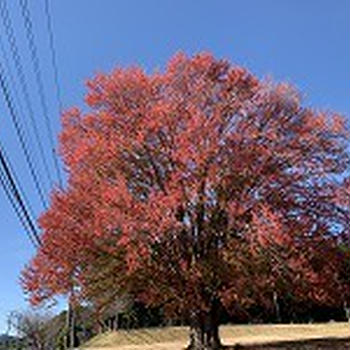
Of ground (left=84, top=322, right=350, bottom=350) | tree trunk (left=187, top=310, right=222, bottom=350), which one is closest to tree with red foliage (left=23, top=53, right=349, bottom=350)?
tree trunk (left=187, top=310, right=222, bottom=350)

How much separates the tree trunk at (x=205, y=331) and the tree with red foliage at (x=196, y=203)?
0.19ft

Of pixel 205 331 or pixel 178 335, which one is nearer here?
pixel 205 331

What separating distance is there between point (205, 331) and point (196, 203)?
5.58 meters

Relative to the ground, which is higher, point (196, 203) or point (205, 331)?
point (196, 203)

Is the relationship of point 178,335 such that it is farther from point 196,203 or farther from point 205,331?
point 196,203

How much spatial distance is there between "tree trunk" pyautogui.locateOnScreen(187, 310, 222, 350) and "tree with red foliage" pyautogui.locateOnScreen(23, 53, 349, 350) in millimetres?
59

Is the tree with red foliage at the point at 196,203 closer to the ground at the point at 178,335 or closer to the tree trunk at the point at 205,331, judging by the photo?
the tree trunk at the point at 205,331

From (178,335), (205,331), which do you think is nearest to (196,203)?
(205,331)

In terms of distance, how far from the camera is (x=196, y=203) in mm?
24578

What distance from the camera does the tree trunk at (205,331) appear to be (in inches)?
987

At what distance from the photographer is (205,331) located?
83.1 feet

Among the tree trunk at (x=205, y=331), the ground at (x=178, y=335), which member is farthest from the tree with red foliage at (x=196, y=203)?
the ground at (x=178, y=335)

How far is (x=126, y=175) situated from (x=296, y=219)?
7434 millimetres

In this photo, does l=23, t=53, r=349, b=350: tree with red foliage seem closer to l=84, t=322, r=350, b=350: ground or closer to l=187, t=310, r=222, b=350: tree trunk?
l=187, t=310, r=222, b=350: tree trunk
